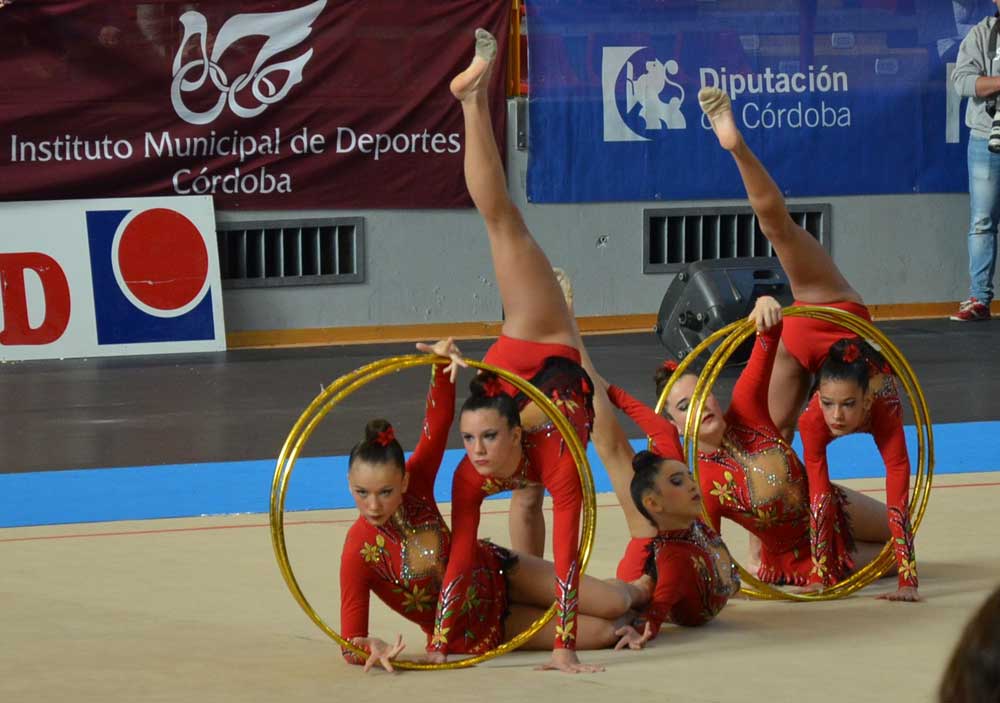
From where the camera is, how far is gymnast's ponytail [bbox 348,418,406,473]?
11.2 feet

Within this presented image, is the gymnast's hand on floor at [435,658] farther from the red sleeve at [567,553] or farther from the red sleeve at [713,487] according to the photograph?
the red sleeve at [713,487]

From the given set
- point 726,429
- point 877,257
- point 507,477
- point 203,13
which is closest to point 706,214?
point 877,257

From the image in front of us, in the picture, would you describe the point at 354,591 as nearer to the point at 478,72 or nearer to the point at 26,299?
the point at 478,72

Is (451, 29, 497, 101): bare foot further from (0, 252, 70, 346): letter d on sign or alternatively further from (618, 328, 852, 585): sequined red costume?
(0, 252, 70, 346): letter d on sign

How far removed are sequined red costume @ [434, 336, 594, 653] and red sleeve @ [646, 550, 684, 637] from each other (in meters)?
0.32

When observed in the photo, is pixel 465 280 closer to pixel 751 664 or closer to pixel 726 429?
pixel 726 429

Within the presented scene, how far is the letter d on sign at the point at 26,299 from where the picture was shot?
877cm

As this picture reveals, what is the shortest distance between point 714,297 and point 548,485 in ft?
13.6

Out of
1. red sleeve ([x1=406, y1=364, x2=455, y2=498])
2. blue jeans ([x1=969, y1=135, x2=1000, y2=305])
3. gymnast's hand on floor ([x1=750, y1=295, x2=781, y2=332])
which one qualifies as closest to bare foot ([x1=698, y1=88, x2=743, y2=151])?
gymnast's hand on floor ([x1=750, y1=295, x2=781, y2=332])

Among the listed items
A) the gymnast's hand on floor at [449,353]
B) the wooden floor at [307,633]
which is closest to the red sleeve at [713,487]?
the wooden floor at [307,633]

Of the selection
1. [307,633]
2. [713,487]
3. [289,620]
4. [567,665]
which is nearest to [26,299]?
[289,620]

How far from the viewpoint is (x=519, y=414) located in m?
3.63

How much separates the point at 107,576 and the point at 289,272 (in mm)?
5278

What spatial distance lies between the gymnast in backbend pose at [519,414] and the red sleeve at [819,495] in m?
0.73
